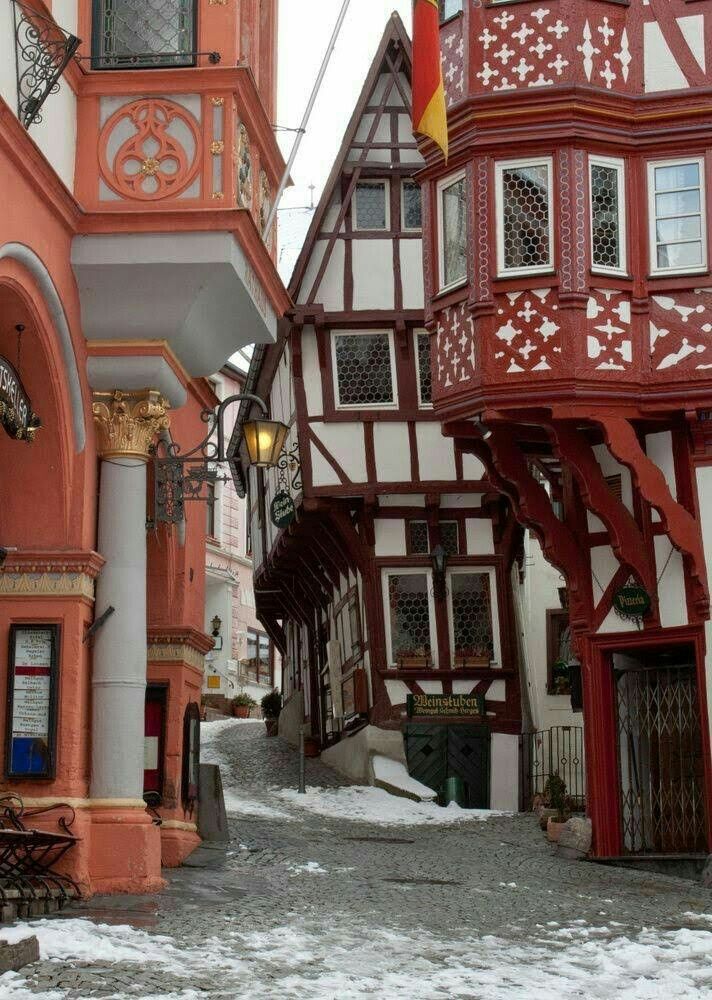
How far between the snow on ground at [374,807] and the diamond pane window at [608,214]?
28.1 feet

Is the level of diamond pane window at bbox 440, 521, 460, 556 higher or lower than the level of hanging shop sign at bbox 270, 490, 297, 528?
lower

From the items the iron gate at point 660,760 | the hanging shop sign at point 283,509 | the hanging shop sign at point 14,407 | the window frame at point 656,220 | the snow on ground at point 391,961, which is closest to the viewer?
the snow on ground at point 391,961

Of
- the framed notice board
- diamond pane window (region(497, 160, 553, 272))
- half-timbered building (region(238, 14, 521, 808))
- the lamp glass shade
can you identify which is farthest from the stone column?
half-timbered building (region(238, 14, 521, 808))

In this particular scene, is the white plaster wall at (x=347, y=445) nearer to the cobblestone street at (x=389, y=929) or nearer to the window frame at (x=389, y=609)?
the window frame at (x=389, y=609)

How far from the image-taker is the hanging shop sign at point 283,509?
28.8 m

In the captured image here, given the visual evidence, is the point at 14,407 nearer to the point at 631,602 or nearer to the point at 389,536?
the point at 631,602

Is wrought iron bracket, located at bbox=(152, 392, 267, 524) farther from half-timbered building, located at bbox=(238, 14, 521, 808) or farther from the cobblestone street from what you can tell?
half-timbered building, located at bbox=(238, 14, 521, 808)

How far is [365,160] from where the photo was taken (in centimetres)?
2833

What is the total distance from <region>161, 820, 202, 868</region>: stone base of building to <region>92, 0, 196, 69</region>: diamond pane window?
7.46 metres

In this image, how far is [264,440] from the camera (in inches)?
591

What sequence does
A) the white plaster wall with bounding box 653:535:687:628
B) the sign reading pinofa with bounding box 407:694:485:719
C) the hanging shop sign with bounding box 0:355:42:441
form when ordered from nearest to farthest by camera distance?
the hanging shop sign with bounding box 0:355:42:441 < the white plaster wall with bounding box 653:535:687:628 < the sign reading pinofa with bounding box 407:694:485:719

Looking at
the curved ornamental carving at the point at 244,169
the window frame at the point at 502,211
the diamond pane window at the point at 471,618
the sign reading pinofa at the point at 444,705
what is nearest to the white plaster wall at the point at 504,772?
the sign reading pinofa at the point at 444,705

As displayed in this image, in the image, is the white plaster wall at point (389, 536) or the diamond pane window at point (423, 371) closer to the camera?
the diamond pane window at point (423, 371)

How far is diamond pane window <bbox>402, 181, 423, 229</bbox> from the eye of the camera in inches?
1112
